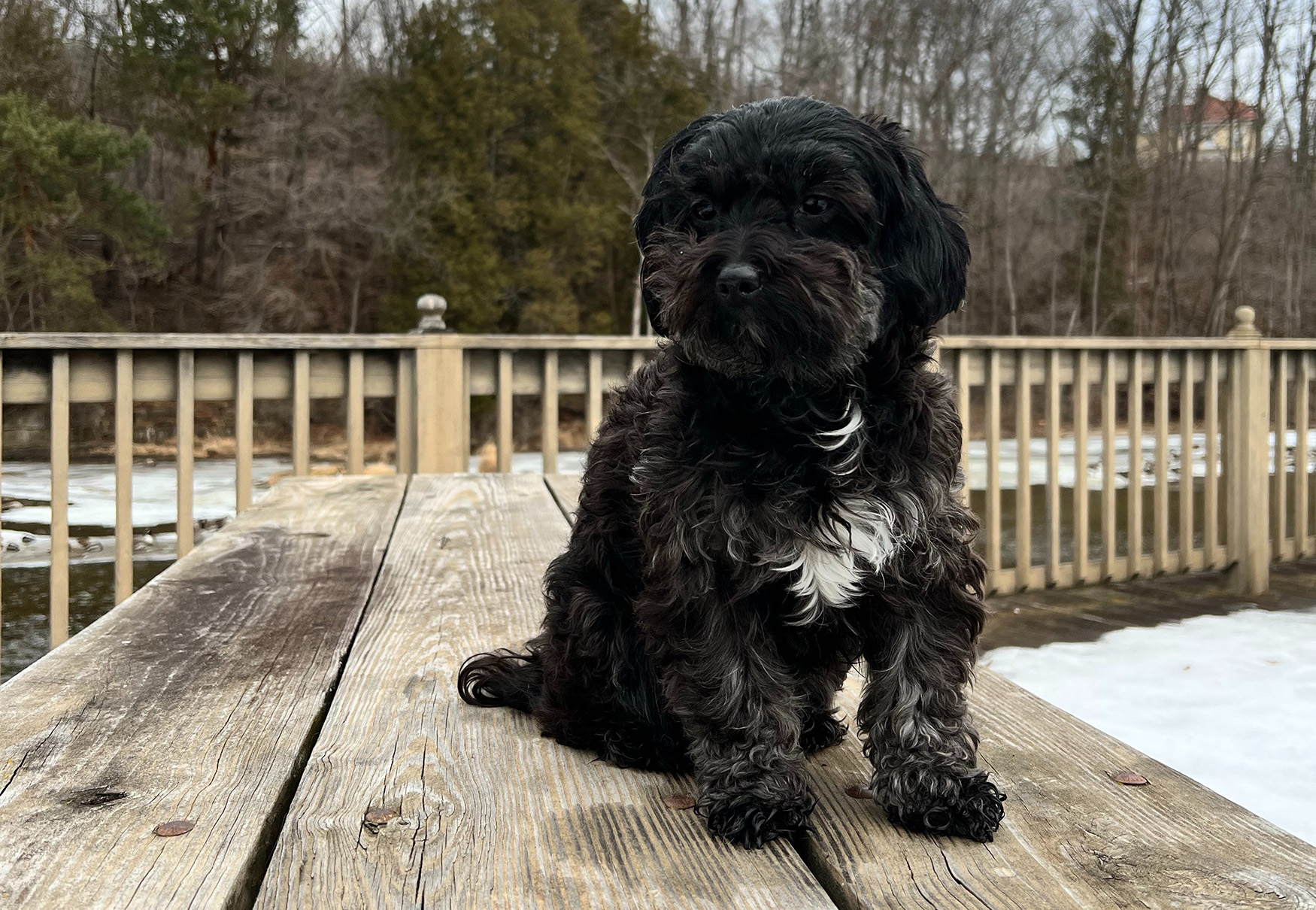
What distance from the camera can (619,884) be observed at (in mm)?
1274

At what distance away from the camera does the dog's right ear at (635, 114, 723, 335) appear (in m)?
1.73

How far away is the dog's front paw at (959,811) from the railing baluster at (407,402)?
4163 millimetres

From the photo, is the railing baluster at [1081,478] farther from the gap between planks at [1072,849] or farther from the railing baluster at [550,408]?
the gap between planks at [1072,849]

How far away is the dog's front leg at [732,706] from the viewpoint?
1.51m

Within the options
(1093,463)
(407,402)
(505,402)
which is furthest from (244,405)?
(1093,463)

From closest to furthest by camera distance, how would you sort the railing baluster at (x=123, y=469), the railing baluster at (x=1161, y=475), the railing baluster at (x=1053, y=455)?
the railing baluster at (x=123, y=469), the railing baluster at (x=1053, y=455), the railing baluster at (x=1161, y=475)

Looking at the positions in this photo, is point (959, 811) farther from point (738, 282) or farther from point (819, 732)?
point (738, 282)

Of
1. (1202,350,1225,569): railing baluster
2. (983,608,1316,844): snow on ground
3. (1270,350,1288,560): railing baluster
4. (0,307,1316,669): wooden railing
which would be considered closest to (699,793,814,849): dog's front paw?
(983,608,1316,844): snow on ground

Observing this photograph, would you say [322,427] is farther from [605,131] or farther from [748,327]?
[748,327]

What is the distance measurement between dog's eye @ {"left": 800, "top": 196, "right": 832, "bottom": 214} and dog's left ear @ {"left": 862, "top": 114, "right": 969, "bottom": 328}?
97 mm

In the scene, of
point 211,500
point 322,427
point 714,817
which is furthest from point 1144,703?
point 322,427

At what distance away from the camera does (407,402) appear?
17.4 feet

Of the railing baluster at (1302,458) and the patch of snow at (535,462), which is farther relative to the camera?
the patch of snow at (535,462)

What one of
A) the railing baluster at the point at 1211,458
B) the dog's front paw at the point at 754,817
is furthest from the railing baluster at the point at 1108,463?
the dog's front paw at the point at 754,817
